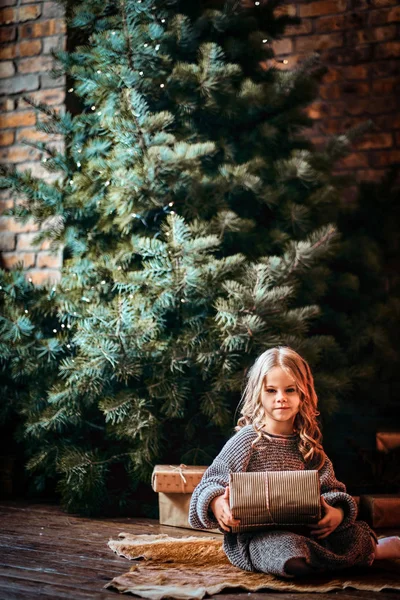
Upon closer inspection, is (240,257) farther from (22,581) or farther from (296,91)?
(22,581)

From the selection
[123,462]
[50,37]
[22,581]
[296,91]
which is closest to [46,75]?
[50,37]

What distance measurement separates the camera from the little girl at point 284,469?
1.94m

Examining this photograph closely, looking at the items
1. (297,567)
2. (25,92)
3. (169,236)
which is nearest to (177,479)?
(297,567)

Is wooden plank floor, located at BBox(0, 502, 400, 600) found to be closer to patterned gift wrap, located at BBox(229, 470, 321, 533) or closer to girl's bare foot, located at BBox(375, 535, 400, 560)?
patterned gift wrap, located at BBox(229, 470, 321, 533)

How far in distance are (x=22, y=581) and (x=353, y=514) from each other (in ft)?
3.11

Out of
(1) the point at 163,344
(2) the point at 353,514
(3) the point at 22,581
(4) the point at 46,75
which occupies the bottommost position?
(3) the point at 22,581

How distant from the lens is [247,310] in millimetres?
2656

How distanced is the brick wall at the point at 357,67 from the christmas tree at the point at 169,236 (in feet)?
2.20

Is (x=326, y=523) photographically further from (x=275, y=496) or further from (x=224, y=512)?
(x=224, y=512)

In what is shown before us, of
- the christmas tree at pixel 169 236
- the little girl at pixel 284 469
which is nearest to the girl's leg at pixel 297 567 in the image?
the little girl at pixel 284 469

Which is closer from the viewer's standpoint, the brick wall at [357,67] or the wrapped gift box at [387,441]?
the wrapped gift box at [387,441]

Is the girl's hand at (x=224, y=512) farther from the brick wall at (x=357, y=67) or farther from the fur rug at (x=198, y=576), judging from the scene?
the brick wall at (x=357, y=67)

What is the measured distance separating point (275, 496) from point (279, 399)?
11.6 inches

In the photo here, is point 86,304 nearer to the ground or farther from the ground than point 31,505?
farther from the ground
